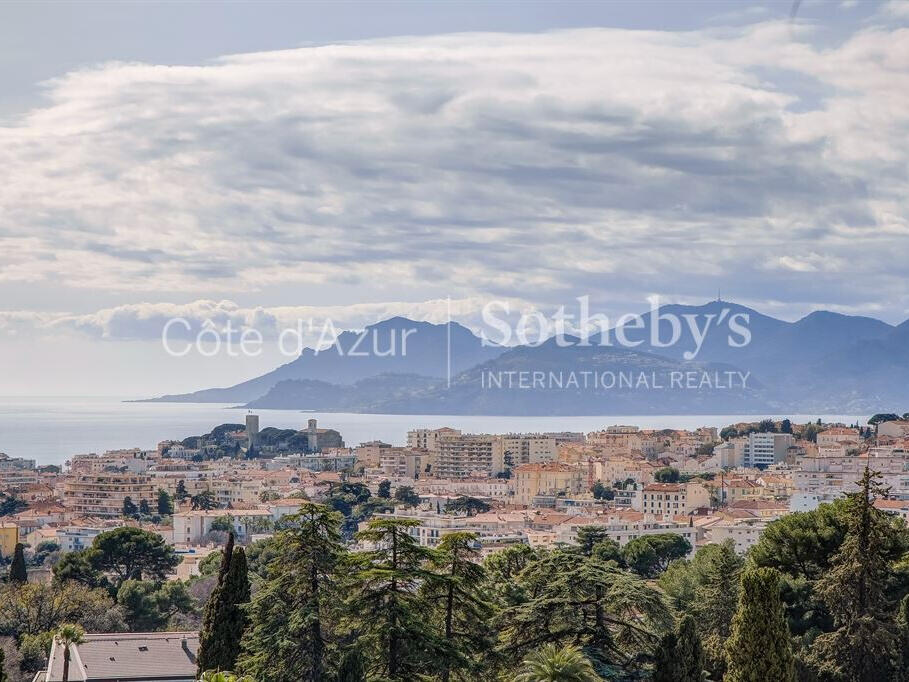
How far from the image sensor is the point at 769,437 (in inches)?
4596

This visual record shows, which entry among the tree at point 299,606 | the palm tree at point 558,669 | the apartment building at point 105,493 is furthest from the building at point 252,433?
the palm tree at point 558,669

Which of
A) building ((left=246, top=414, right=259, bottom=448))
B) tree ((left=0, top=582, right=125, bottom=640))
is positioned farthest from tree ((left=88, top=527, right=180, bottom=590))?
building ((left=246, top=414, right=259, bottom=448))

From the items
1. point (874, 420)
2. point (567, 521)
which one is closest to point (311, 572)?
point (567, 521)

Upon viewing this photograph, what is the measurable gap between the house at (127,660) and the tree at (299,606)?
15.0 ft

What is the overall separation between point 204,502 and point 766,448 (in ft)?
163

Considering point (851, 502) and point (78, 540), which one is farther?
point (78, 540)

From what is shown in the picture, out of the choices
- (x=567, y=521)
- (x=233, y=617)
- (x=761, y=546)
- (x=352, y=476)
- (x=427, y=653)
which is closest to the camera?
(x=427, y=653)

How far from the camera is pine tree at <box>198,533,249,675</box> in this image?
2141 cm

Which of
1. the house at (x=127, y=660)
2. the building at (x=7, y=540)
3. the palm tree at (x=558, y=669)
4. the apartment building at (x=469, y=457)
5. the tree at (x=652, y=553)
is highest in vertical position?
the apartment building at (x=469, y=457)

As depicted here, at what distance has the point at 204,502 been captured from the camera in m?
88.8

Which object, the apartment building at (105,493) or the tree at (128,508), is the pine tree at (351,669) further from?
the apartment building at (105,493)

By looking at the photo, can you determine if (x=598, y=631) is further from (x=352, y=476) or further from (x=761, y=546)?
(x=352, y=476)

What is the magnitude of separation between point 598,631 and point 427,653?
2.56m

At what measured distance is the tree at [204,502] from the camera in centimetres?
8806
